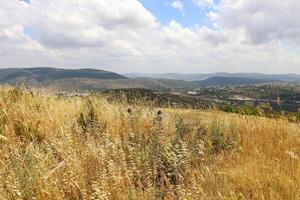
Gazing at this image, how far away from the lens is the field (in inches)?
160

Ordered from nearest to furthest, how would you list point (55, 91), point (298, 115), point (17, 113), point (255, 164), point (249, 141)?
point (255, 164) → point (249, 141) → point (17, 113) → point (298, 115) → point (55, 91)

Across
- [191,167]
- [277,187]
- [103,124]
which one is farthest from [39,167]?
[103,124]

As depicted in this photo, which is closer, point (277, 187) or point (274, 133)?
point (277, 187)

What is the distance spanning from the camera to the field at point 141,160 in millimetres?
4062

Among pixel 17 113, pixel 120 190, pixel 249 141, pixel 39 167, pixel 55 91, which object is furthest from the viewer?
pixel 55 91

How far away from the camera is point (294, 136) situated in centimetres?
728

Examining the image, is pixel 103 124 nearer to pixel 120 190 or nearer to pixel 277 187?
pixel 120 190

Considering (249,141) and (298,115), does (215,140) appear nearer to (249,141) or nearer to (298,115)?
(249,141)

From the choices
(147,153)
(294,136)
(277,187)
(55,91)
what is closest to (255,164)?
(277,187)

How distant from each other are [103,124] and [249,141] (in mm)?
3263

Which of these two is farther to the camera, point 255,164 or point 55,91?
point 55,91

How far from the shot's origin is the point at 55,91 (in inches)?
546

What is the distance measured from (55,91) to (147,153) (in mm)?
9269

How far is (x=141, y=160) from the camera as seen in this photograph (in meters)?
5.27
